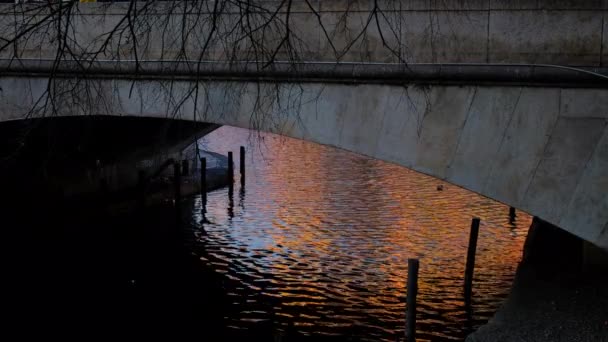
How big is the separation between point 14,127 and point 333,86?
9204 millimetres

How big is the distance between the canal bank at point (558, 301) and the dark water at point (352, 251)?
1058 mm

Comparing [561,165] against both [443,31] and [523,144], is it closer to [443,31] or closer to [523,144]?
[523,144]

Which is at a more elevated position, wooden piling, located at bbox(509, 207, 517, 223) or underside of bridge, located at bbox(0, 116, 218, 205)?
underside of bridge, located at bbox(0, 116, 218, 205)

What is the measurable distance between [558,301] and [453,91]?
3.30 m

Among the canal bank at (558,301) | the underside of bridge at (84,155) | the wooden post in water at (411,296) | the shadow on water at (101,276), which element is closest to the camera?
the canal bank at (558,301)

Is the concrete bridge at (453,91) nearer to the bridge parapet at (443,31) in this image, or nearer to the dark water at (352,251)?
the bridge parapet at (443,31)

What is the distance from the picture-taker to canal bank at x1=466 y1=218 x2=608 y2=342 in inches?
348

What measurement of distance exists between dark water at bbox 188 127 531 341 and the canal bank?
106 cm

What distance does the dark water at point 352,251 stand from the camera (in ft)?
38.4

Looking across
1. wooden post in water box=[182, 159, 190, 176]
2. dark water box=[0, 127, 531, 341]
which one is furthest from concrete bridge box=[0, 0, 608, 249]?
wooden post in water box=[182, 159, 190, 176]

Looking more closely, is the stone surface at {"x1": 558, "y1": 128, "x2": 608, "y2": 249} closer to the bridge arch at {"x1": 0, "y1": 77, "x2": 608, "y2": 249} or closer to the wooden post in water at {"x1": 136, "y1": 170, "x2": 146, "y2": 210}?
the bridge arch at {"x1": 0, "y1": 77, "x2": 608, "y2": 249}

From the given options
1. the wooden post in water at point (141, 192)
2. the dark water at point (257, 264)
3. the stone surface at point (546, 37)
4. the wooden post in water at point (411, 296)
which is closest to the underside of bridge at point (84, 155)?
the dark water at point (257, 264)

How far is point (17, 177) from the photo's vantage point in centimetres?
1798

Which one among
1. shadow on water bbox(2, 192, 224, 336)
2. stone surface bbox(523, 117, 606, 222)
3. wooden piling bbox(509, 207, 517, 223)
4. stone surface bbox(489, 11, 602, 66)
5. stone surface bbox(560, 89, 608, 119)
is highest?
stone surface bbox(489, 11, 602, 66)
